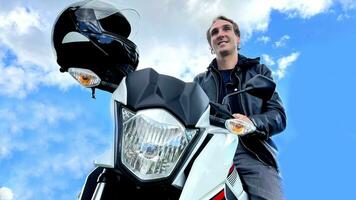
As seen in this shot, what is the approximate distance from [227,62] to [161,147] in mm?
2615

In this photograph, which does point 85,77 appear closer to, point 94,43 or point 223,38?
point 94,43

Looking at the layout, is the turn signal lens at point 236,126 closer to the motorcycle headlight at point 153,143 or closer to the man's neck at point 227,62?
the motorcycle headlight at point 153,143

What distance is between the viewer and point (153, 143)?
2.13m

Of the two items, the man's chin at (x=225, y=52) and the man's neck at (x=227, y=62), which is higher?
the man's chin at (x=225, y=52)

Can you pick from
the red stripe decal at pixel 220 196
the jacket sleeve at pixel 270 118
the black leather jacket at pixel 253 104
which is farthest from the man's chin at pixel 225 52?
the red stripe decal at pixel 220 196

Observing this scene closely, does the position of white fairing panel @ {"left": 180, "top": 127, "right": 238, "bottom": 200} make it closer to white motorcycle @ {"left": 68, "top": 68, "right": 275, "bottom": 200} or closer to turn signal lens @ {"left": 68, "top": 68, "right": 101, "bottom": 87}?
white motorcycle @ {"left": 68, "top": 68, "right": 275, "bottom": 200}

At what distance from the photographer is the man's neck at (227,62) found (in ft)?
15.1

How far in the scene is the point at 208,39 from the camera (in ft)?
17.2

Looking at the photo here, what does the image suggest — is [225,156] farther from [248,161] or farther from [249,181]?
[248,161]

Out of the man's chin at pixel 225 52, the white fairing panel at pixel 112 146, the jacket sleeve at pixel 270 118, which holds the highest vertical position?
the man's chin at pixel 225 52

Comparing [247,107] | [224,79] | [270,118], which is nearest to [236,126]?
[270,118]

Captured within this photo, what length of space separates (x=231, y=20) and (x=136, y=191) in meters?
3.23

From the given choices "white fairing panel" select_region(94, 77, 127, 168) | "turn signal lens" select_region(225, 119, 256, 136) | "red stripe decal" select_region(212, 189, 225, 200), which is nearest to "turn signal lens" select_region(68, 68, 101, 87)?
"white fairing panel" select_region(94, 77, 127, 168)

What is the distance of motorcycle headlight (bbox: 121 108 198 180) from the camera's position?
83.5 inches
